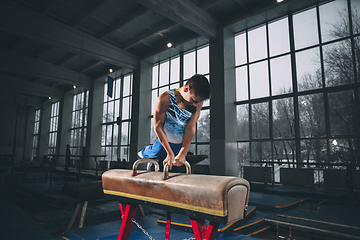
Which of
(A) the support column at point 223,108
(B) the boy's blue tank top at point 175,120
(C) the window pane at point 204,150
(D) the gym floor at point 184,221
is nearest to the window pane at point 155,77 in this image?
(A) the support column at point 223,108

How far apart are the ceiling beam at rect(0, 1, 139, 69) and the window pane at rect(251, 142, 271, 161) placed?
7006 mm

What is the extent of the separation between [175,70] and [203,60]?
1.73m

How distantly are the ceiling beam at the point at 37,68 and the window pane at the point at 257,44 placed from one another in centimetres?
641

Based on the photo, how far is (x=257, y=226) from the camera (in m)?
3.53

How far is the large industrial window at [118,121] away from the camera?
494 inches

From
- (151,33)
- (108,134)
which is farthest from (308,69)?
(108,134)

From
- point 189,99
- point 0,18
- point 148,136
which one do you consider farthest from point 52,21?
point 189,99

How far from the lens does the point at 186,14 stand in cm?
726

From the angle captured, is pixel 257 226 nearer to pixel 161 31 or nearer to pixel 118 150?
pixel 161 31

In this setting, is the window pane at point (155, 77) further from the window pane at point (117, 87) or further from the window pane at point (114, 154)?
the window pane at point (114, 154)

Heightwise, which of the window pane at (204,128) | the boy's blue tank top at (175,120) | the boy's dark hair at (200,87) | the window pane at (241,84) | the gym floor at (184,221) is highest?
the window pane at (241,84)

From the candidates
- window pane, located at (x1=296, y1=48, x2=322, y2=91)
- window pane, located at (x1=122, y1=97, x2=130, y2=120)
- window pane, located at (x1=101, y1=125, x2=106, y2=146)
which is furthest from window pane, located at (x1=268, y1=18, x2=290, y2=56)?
window pane, located at (x1=101, y1=125, x2=106, y2=146)

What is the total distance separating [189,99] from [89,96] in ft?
44.8

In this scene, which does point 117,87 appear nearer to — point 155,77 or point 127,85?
point 127,85
